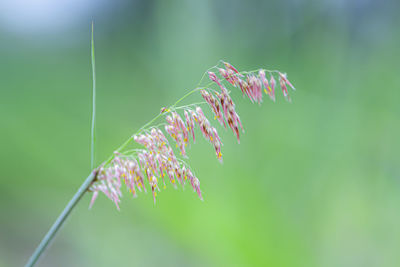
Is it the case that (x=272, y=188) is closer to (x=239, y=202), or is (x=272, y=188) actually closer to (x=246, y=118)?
(x=239, y=202)

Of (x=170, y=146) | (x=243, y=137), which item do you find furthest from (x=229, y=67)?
(x=243, y=137)

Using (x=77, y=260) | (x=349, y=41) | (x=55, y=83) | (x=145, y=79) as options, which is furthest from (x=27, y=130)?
(x=349, y=41)

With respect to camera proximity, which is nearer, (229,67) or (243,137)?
(229,67)

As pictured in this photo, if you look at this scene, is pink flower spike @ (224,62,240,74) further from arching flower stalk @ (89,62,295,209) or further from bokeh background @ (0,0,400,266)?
bokeh background @ (0,0,400,266)

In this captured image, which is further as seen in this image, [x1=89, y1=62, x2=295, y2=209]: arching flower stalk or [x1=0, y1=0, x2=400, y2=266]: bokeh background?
[x1=0, y1=0, x2=400, y2=266]: bokeh background

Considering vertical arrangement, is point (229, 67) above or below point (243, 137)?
above

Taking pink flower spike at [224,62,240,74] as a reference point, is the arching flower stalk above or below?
below

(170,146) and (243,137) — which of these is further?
(243,137)

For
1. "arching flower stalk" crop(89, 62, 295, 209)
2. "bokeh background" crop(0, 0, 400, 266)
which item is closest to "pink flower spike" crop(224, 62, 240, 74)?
"arching flower stalk" crop(89, 62, 295, 209)

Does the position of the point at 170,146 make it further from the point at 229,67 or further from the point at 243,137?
the point at 243,137
